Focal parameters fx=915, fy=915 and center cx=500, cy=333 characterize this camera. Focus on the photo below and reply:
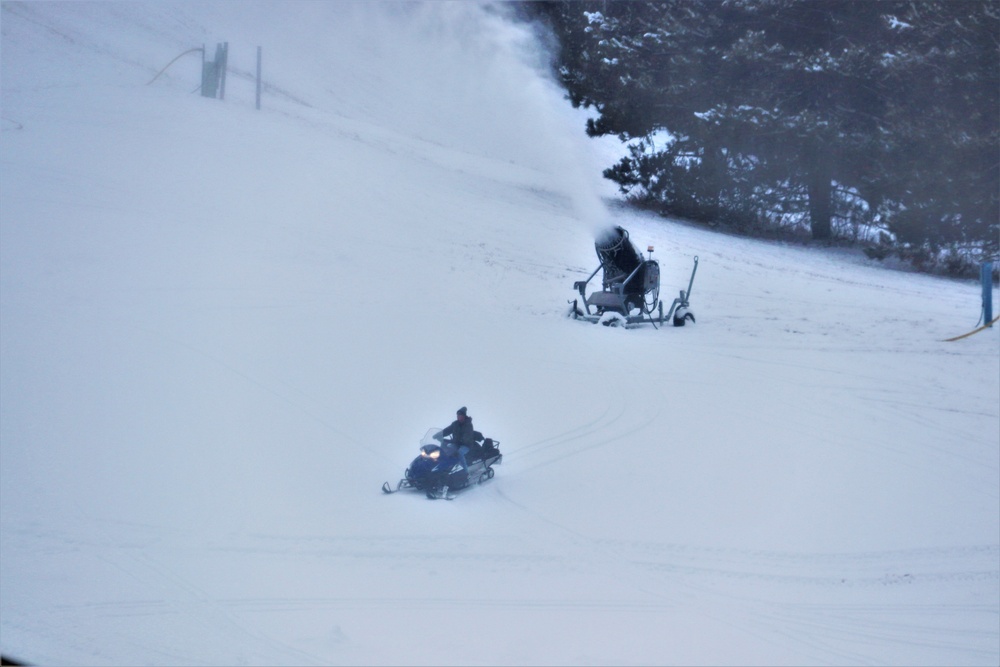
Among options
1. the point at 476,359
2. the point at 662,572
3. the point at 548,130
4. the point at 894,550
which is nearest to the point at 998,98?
the point at 548,130

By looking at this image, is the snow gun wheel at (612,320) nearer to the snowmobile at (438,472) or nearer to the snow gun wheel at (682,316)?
the snow gun wheel at (682,316)

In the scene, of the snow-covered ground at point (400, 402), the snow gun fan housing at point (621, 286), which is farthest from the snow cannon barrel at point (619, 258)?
the snow-covered ground at point (400, 402)

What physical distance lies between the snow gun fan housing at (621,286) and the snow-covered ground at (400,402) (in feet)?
2.44

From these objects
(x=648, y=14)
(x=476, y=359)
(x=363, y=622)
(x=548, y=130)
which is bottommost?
(x=363, y=622)

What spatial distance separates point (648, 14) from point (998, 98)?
8.14 meters

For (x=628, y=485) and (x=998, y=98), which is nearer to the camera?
(x=628, y=485)

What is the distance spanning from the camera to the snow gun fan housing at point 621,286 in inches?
595

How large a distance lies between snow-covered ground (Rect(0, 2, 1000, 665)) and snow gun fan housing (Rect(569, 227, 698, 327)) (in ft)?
2.44

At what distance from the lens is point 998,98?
2038cm

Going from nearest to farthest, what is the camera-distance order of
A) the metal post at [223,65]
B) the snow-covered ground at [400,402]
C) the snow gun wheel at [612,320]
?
the snow-covered ground at [400,402] < the snow gun wheel at [612,320] < the metal post at [223,65]

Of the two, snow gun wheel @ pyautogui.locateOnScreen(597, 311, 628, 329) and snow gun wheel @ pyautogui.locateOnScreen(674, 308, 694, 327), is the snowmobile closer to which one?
snow gun wheel @ pyautogui.locateOnScreen(597, 311, 628, 329)

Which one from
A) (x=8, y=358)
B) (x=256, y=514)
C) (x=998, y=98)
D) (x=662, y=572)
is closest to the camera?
(x=662, y=572)

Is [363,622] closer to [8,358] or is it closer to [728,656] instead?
[728,656]

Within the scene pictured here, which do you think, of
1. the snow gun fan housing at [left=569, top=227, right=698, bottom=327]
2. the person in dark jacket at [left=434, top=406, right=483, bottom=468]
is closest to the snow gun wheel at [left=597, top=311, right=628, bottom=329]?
the snow gun fan housing at [left=569, top=227, right=698, bottom=327]
